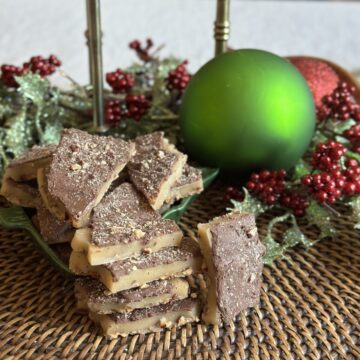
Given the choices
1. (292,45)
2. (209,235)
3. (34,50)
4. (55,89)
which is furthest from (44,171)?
(292,45)

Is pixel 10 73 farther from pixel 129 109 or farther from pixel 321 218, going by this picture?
pixel 321 218

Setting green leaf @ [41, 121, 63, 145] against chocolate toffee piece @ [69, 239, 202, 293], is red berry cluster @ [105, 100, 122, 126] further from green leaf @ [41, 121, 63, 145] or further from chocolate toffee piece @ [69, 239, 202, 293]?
chocolate toffee piece @ [69, 239, 202, 293]

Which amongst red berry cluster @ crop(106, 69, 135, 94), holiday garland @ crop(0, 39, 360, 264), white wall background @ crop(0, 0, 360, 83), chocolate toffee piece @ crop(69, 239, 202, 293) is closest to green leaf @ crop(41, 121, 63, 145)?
holiday garland @ crop(0, 39, 360, 264)

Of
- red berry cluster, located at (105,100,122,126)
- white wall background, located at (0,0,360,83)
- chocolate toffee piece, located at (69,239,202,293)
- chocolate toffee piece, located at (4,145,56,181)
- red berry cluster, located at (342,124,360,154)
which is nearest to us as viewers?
chocolate toffee piece, located at (69,239,202,293)

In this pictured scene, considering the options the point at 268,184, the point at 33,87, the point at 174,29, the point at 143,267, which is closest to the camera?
the point at 143,267

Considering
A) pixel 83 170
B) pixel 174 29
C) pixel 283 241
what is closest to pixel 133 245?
pixel 83 170

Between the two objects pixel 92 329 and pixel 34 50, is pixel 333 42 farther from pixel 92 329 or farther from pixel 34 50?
pixel 92 329

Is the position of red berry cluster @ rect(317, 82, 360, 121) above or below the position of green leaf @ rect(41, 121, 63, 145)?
above
